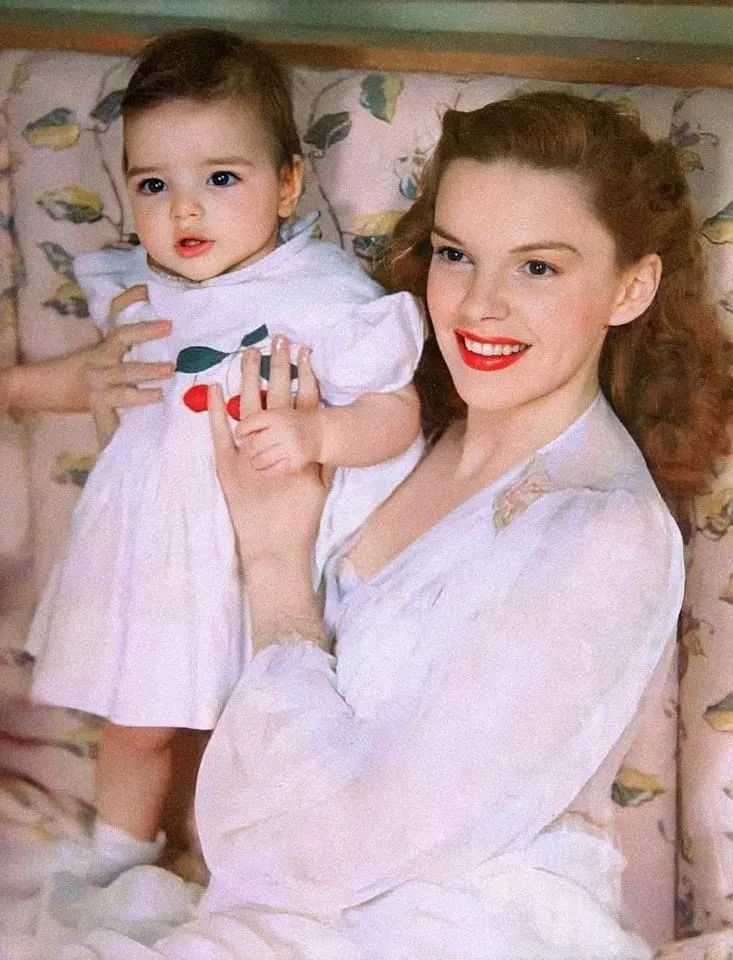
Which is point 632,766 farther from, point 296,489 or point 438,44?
point 438,44

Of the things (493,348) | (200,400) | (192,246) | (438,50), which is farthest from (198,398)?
(438,50)

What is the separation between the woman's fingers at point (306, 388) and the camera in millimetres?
843

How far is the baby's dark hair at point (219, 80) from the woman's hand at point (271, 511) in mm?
155

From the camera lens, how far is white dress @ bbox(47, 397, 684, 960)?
80cm

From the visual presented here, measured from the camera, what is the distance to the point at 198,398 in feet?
2.80

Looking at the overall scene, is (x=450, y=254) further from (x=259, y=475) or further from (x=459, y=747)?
(x=459, y=747)

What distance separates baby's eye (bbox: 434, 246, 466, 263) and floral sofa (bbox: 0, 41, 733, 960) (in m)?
0.05

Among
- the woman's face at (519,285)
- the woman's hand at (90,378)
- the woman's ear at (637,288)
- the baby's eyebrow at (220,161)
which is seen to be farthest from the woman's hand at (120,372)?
the woman's ear at (637,288)

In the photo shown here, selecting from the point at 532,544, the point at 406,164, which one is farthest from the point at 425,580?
the point at 406,164

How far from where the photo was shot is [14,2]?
0.91 meters

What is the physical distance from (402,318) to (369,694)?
0.26 metres

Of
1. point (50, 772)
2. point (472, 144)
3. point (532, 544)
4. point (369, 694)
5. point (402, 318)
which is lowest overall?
point (50, 772)

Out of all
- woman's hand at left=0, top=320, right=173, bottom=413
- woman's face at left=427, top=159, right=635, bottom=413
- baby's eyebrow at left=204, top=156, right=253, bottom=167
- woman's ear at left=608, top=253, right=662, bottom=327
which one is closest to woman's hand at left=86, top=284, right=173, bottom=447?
woman's hand at left=0, top=320, right=173, bottom=413

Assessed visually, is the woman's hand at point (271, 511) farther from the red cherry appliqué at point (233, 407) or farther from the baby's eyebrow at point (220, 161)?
the baby's eyebrow at point (220, 161)
